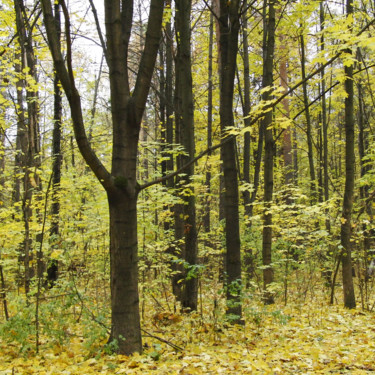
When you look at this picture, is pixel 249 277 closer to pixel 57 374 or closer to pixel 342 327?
pixel 342 327

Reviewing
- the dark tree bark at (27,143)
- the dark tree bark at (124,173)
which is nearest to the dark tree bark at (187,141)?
the dark tree bark at (124,173)

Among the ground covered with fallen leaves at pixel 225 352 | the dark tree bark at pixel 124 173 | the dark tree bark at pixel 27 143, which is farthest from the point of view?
the dark tree bark at pixel 27 143

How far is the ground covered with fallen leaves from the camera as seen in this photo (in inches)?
150

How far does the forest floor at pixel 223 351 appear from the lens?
3.81m

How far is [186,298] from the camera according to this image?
6.63 meters

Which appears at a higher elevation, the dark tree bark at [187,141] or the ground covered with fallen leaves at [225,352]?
the dark tree bark at [187,141]

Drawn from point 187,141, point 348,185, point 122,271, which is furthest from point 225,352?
point 348,185

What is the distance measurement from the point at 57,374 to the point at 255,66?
14.1m

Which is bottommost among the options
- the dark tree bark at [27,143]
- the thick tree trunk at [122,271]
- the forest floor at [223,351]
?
the forest floor at [223,351]

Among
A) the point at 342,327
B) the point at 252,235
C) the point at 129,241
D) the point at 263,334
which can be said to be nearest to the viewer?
the point at 129,241

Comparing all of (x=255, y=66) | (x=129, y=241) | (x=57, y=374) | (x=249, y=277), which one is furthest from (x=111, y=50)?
(x=255, y=66)

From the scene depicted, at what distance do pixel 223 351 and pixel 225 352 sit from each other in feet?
0.10

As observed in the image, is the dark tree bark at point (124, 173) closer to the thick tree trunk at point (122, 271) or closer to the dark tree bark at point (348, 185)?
the thick tree trunk at point (122, 271)

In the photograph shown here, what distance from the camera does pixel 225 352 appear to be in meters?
4.61
